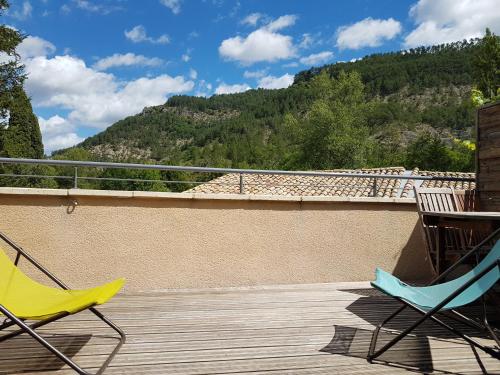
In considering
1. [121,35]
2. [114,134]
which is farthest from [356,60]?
[114,134]

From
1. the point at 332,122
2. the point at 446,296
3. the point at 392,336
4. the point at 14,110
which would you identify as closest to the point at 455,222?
the point at 446,296

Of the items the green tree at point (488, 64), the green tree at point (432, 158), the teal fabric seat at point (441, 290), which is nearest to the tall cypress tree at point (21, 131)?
the green tree at point (488, 64)

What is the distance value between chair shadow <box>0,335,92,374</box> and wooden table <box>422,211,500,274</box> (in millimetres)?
2330

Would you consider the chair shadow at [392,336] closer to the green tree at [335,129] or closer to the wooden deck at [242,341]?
the wooden deck at [242,341]

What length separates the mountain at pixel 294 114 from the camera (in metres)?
45.2

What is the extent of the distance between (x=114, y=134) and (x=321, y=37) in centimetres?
3398

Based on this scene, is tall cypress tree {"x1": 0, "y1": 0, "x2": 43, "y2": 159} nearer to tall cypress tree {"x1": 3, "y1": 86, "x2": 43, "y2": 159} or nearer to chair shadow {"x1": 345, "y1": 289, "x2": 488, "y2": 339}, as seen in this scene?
tall cypress tree {"x1": 3, "y1": 86, "x2": 43, "y2": 159}

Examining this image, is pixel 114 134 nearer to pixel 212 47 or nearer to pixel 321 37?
pixel 212 47

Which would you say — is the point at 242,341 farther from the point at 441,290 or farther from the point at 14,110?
the point at 14,110

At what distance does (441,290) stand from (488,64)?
23.4 m

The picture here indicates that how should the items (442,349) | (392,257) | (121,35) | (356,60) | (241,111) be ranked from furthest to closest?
(241,111)
(121,35)
(356,60)
(392,257)
(442,349)

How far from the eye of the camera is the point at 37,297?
226 centimetres

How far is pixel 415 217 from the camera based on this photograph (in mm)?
4289

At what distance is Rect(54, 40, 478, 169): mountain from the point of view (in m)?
45.2
